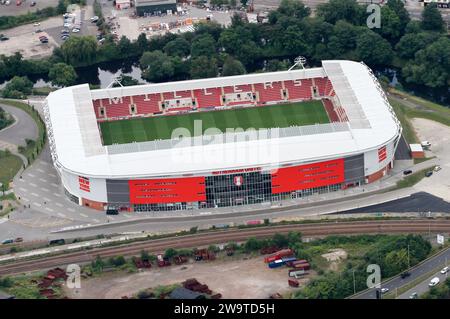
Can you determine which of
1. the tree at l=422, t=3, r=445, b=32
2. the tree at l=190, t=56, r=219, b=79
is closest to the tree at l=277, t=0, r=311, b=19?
the tree at l=422, t=3, r=445, b=32

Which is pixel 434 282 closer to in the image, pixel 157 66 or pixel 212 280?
pixel 212 280

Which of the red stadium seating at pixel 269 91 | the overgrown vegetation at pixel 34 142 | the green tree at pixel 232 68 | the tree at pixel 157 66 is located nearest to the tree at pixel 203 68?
the green tree at pixel 232 68

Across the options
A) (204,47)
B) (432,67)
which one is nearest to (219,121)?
(204,47)

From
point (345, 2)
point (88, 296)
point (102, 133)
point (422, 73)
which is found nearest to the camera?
point (88, 296)

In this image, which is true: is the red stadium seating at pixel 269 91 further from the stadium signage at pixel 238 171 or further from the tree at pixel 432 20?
the tree at pixel 432 20

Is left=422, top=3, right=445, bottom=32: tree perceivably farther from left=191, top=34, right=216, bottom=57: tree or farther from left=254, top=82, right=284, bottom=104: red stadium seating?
left=254, top=82, right=284, bottom=104: red stadium seating

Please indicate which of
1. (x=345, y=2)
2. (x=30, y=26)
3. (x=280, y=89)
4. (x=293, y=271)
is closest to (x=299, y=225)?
(x=293, y=271)

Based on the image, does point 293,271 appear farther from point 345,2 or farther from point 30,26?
point 30,26
